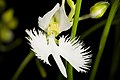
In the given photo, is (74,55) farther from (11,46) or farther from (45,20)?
(11,46)

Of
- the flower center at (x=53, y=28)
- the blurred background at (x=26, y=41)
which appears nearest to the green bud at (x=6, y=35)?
the blurred background at (x=26, y=41)

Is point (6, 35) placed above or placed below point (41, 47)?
above

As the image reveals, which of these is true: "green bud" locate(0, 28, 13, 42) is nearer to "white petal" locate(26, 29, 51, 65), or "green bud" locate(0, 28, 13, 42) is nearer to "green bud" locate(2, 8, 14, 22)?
"green bud" locate(2, 8, 14, 22)

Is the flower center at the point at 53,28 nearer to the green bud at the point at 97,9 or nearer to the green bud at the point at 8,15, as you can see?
the green bud at the point at 97,9

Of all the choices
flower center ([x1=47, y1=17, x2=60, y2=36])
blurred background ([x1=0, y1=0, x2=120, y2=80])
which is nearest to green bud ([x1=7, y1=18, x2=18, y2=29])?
blurred background ([x1=0, y1=0, x2=120, y2=80])

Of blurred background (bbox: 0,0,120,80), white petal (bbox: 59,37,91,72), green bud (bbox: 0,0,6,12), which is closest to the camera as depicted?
white petal (bbox: 59,37,91,72)

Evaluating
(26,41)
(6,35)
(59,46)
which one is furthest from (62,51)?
(6,35)

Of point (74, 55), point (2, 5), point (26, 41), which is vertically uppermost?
point (2, 5)
